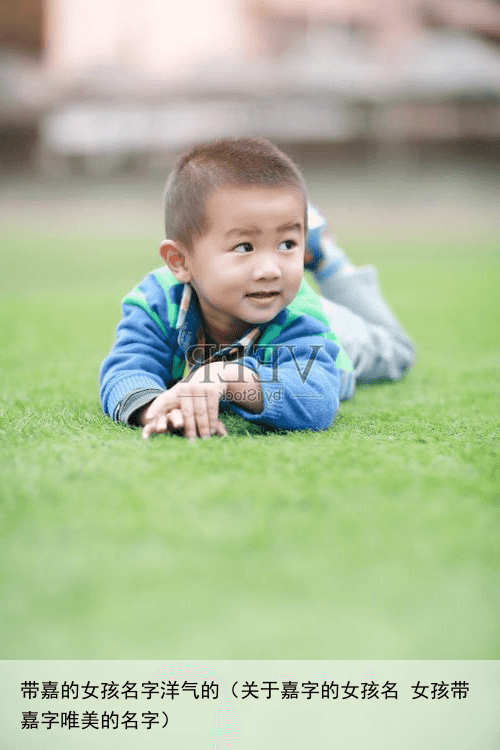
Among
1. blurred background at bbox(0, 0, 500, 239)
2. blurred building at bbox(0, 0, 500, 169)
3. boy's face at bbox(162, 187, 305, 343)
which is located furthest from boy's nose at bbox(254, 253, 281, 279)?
blurred building at bbox(0, 0, 500, 169)

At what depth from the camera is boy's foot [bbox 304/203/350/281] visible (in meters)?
2.20

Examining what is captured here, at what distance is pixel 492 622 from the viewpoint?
849 millimetres

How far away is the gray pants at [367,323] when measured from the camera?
222 centimetres

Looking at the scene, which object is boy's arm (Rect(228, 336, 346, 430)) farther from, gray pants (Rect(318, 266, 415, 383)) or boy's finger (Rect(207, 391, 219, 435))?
gray pants (Rect(318, 266, 415, 383))

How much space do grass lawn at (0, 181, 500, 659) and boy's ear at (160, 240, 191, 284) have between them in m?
0.30

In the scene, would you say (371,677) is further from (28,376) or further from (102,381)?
(28,376)

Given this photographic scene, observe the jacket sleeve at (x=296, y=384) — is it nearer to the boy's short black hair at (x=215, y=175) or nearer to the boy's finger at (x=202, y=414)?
the boy's finger at (x=202, y=414)

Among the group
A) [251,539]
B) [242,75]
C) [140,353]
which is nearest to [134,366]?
[140,353]

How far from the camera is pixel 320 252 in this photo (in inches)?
89.8

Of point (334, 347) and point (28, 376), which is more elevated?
point (28, 376)

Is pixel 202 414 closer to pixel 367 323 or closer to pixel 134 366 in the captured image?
pixel 134 366

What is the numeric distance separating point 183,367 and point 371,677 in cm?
101

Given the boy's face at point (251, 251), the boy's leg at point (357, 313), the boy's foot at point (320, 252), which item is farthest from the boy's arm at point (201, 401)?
the boy's foot at point (320, 252)

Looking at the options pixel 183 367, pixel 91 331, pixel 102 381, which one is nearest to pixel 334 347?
pixel 183 367
